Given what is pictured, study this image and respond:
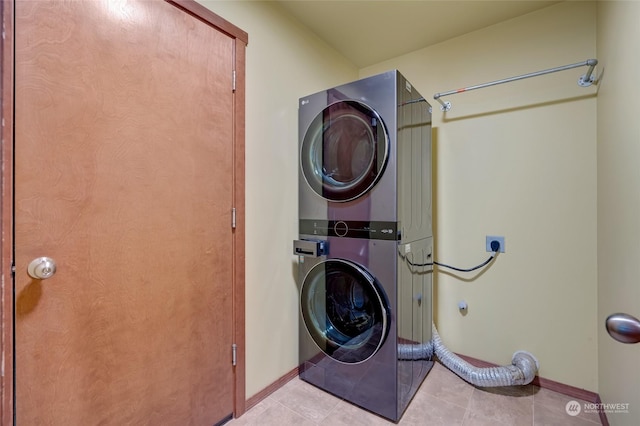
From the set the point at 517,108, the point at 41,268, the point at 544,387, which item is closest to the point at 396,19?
the point at 517,108

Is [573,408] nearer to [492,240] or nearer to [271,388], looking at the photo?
[492,240]

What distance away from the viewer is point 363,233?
154 cm

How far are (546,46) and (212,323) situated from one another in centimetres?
253

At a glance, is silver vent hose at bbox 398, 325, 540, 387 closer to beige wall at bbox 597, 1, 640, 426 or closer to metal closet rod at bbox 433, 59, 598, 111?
beige wall at bbox 597, 1, 640, 426

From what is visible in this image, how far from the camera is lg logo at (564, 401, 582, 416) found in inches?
61.8

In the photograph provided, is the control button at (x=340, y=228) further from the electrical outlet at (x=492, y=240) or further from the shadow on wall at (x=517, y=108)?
the shadow on wall at (x=517, y=108)

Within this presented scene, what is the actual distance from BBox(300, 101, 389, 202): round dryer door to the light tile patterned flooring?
1165 mm

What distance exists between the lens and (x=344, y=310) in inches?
67.4

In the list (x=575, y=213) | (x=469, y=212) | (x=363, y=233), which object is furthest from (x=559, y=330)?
(x=363, y=233)

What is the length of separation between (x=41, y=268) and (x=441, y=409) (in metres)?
1.94

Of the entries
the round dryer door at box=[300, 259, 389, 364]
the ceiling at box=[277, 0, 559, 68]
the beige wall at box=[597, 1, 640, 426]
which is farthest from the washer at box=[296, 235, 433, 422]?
the ceiling at box=[277, 0, 559, 68]

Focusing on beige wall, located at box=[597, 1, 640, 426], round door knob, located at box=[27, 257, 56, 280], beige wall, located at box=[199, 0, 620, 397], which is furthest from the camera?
beige wall, located at box=[199, 0, 620, 397]

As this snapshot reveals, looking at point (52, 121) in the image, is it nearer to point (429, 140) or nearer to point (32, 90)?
point (32, 90)

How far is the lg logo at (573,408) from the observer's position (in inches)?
61.8
